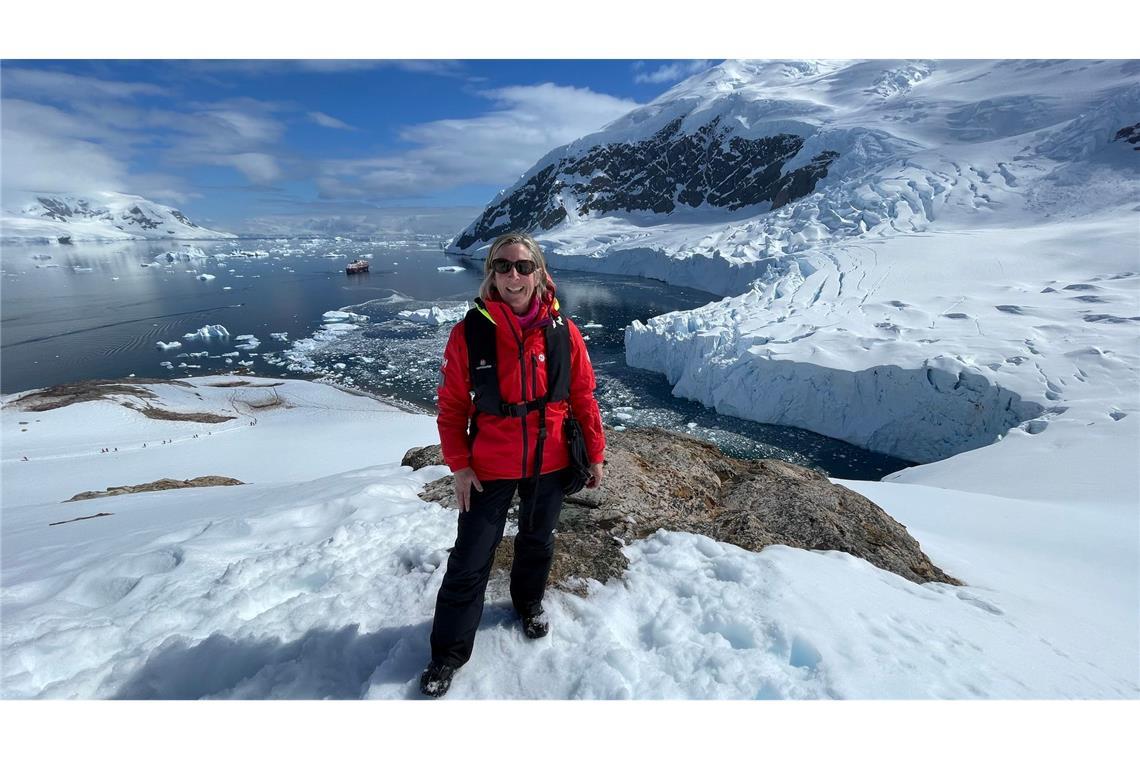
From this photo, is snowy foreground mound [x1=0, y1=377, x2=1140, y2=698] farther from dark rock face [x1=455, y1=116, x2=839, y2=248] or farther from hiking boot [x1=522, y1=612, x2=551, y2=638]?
dark rock face [x1=455, y1=116, x2=839, y2=248]

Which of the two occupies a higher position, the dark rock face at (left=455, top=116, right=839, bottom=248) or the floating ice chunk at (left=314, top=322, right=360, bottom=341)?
the dark rock face at (left=455, top=116, right=839, bottom=248)

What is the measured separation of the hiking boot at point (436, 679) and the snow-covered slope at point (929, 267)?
25.5 ft

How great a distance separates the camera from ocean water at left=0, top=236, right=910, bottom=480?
16.7 metres

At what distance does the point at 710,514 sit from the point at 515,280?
2675 mm

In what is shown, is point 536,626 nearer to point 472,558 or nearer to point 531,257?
point 472,558

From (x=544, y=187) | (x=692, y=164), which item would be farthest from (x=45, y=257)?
(x=692, y=164)

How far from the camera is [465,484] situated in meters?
2.01

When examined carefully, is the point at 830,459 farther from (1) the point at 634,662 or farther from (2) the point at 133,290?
(2) the point at 133,290

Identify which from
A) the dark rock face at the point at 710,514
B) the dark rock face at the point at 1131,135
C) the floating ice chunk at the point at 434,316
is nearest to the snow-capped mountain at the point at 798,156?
the dark rock face at the point at 1131,135

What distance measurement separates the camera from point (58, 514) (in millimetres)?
5266

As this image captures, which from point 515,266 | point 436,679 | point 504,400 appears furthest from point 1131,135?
point 436,679

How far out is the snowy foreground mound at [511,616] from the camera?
2072 millimetres

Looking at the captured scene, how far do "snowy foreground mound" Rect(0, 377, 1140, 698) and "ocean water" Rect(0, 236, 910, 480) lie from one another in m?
11.5

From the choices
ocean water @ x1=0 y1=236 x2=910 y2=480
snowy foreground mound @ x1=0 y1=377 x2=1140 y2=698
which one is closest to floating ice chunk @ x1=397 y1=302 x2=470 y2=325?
ocean water @ x1=0 y1=236 x2=910 y2=480
